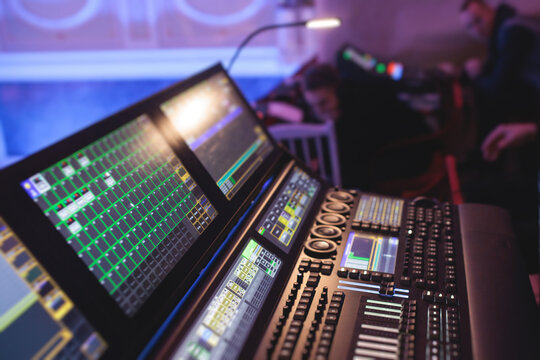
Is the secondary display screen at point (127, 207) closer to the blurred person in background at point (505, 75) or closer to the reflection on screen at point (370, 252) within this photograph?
the reflection on screen at point (370, 252)

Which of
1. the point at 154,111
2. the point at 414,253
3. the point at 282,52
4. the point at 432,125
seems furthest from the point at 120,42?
the point at 414,253

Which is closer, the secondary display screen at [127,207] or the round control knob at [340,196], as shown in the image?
the secondary display screen at [127,207]

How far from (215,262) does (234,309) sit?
145 millimetres

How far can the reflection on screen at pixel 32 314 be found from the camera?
0.63m

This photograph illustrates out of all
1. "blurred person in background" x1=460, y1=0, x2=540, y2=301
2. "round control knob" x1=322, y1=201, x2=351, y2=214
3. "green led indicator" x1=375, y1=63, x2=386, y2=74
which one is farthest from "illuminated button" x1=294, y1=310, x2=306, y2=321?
"green led indicator" x1=375, y1=63, x2=386, y2=74

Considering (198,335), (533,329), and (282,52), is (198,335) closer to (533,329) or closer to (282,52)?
(533,329)

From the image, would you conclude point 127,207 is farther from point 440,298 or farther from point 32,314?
point 440,298

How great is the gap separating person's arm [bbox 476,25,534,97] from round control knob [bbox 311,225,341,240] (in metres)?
2.81

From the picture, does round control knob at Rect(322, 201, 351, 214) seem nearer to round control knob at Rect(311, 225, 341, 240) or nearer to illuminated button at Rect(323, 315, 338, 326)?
round control knob at Rect(311, 225, 341, 240)

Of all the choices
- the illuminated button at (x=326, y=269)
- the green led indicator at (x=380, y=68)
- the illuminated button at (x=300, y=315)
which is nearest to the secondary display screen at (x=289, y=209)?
the illuminated button at (x=326, y=269)

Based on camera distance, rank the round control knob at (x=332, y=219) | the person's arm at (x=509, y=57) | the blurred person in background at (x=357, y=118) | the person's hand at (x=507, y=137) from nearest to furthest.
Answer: the round control knob at (x=332, y=219) < the person's hand at (x=507, y=137) < the blurred person in background at (x=357, y=118) < the person's arm at (x=509, y=57)

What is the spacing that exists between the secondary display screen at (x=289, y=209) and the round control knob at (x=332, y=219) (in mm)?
53

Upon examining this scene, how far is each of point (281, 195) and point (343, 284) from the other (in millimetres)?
369

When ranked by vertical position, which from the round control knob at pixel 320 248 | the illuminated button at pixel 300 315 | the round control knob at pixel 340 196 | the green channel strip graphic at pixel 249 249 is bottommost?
the illuminated button at pixel 300 315
